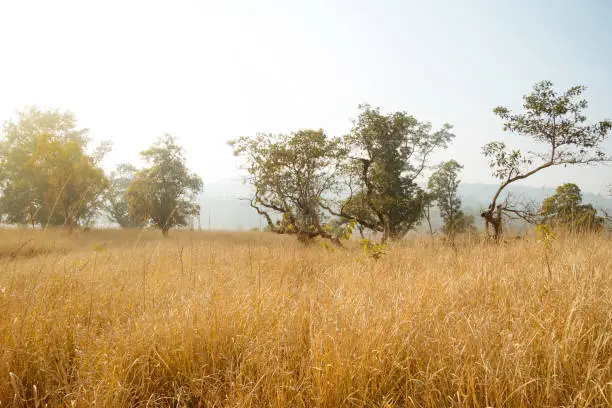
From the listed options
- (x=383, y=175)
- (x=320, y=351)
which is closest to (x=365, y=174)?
(x=383, y=175)

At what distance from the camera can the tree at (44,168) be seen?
19.5 m

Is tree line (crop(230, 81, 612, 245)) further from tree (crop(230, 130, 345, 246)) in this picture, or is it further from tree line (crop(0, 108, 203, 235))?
tree line (crop(0, 108, 203, 235))

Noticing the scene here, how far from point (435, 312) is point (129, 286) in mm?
4154

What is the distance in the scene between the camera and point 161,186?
23641 mm

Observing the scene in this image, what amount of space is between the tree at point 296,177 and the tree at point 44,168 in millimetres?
10595

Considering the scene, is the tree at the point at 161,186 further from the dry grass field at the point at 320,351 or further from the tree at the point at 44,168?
the dry grass field at the point at 320,351

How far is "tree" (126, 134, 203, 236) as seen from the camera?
901 inches

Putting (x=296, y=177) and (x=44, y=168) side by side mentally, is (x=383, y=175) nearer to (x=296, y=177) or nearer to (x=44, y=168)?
(x=296, y=177)

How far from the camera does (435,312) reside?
2830 millimetres

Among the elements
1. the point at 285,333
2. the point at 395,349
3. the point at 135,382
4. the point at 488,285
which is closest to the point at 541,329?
the point at 395,349

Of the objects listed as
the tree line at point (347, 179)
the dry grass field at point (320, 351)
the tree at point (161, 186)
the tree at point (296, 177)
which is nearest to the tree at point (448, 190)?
the tree line at point (347, 179)

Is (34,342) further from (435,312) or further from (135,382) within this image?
(435,312)

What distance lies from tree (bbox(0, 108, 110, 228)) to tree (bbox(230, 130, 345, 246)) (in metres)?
10.6

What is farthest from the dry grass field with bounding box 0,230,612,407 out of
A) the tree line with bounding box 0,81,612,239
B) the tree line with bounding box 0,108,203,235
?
the tree line with bounding box 0,108,203,235
